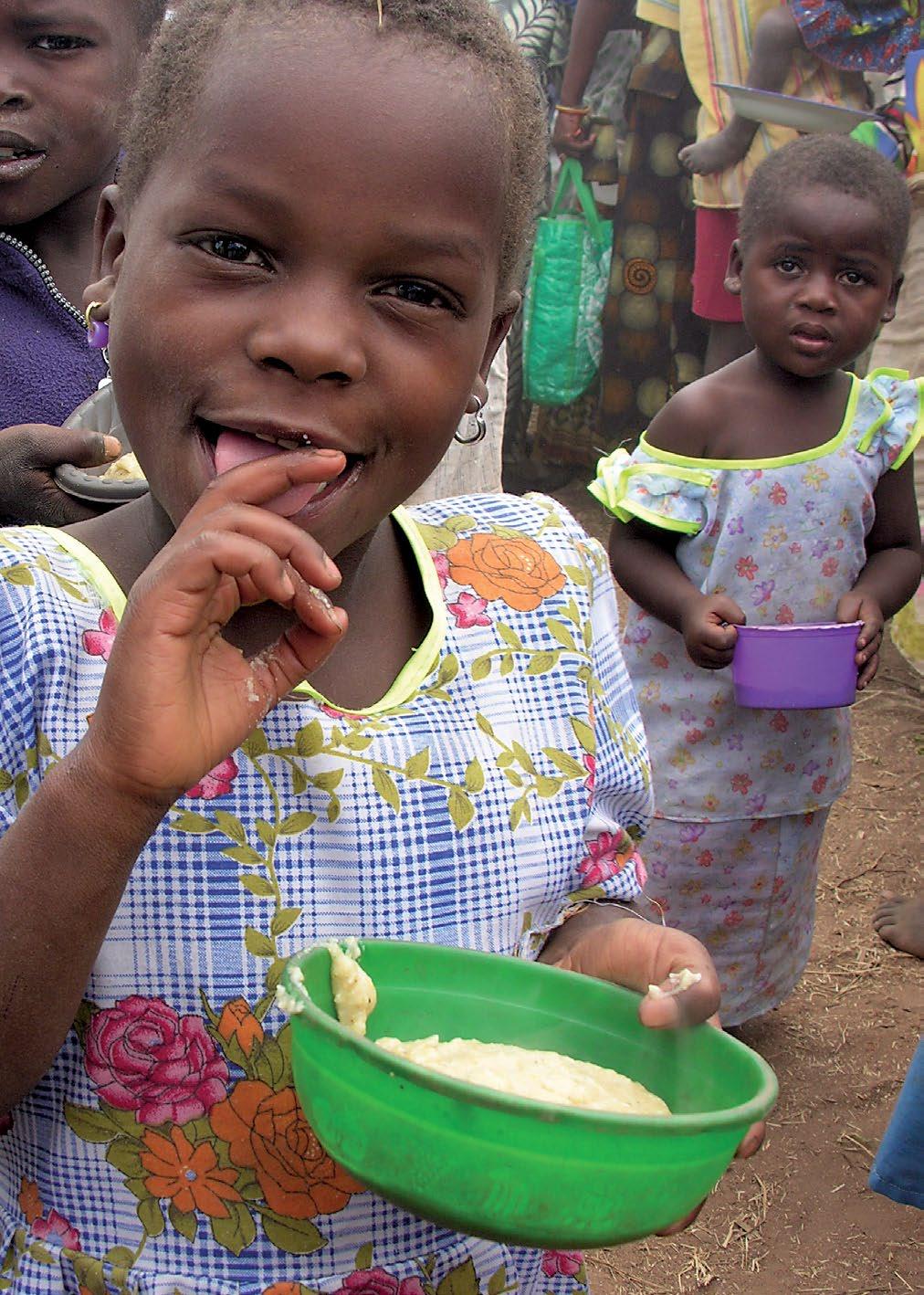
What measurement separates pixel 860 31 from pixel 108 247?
4766mm

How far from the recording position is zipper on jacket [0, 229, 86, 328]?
208 centimetres

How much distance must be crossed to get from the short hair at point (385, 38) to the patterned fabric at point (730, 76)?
4.56 meters

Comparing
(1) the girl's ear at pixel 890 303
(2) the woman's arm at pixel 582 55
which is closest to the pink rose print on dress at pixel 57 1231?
(1) the girl's ear at pixel 890 303

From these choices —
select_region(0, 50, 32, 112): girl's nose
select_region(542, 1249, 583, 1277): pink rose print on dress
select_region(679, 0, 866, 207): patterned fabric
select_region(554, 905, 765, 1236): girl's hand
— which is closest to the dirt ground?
select_region(542, 1249, 583, 1277): pink rose print on dress

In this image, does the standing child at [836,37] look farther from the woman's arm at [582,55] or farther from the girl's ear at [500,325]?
the girl's ear at [500,325]

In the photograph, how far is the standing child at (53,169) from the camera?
202 centimetres

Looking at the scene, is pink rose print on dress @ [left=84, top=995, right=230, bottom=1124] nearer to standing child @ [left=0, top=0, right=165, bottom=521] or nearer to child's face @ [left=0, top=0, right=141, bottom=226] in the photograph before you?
standing child @ [left=0, top=0, right=165, bottom=521]

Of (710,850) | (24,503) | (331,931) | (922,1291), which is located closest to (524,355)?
(710,850)

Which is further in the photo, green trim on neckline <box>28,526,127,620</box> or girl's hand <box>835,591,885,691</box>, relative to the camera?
girl's hand <box>835,591,885,691</box>

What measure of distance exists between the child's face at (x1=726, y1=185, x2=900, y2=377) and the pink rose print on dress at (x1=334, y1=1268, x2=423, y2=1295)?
240 cm

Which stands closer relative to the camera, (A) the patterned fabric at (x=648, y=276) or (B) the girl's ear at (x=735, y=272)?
(B) the girl's ear at (x=735, y=272)

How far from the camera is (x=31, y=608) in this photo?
1199 millimetres

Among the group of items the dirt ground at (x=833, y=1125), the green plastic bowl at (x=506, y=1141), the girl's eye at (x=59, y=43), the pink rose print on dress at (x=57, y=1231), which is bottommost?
the dirt ground at (x=833, y=1125)

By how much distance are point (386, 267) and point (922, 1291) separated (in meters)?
2.39
